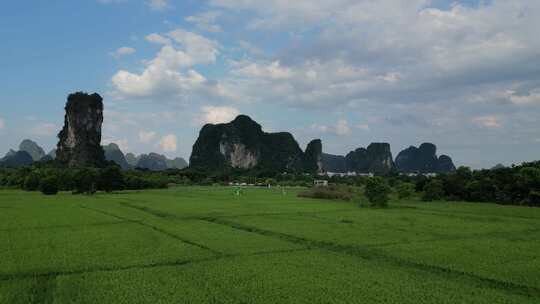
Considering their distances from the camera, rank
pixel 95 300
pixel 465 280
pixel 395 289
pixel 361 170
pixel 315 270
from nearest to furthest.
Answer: pixel 95 300 < pixel 395 289 < pixel 465 280 < pixel 315 270 < pixel 361 170

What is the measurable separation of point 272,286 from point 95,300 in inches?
191

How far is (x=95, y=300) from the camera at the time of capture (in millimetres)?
11898

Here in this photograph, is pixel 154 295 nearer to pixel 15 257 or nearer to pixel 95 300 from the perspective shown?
pixel 95 300

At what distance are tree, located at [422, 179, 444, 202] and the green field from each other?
2743cm

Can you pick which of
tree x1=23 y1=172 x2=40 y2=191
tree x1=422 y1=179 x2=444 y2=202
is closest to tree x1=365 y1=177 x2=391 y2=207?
tree x1=422 y1=179 x2=444 y2=202

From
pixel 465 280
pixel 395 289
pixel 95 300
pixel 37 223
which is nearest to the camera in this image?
pixel 95 300

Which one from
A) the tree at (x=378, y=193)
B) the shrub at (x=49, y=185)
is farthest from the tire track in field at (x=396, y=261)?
the shrub at (x=49, y=185)

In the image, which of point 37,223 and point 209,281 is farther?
point 37,223

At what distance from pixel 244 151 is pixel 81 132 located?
5964 centimetres

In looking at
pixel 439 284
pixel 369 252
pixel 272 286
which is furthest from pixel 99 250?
pixel 439 284

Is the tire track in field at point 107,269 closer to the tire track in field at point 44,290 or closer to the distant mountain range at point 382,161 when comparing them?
the tire track in field at point 44,290

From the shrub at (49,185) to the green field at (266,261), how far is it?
122ft

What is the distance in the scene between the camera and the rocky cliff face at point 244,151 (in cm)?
15688

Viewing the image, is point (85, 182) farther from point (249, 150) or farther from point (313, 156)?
point (313, 156)
